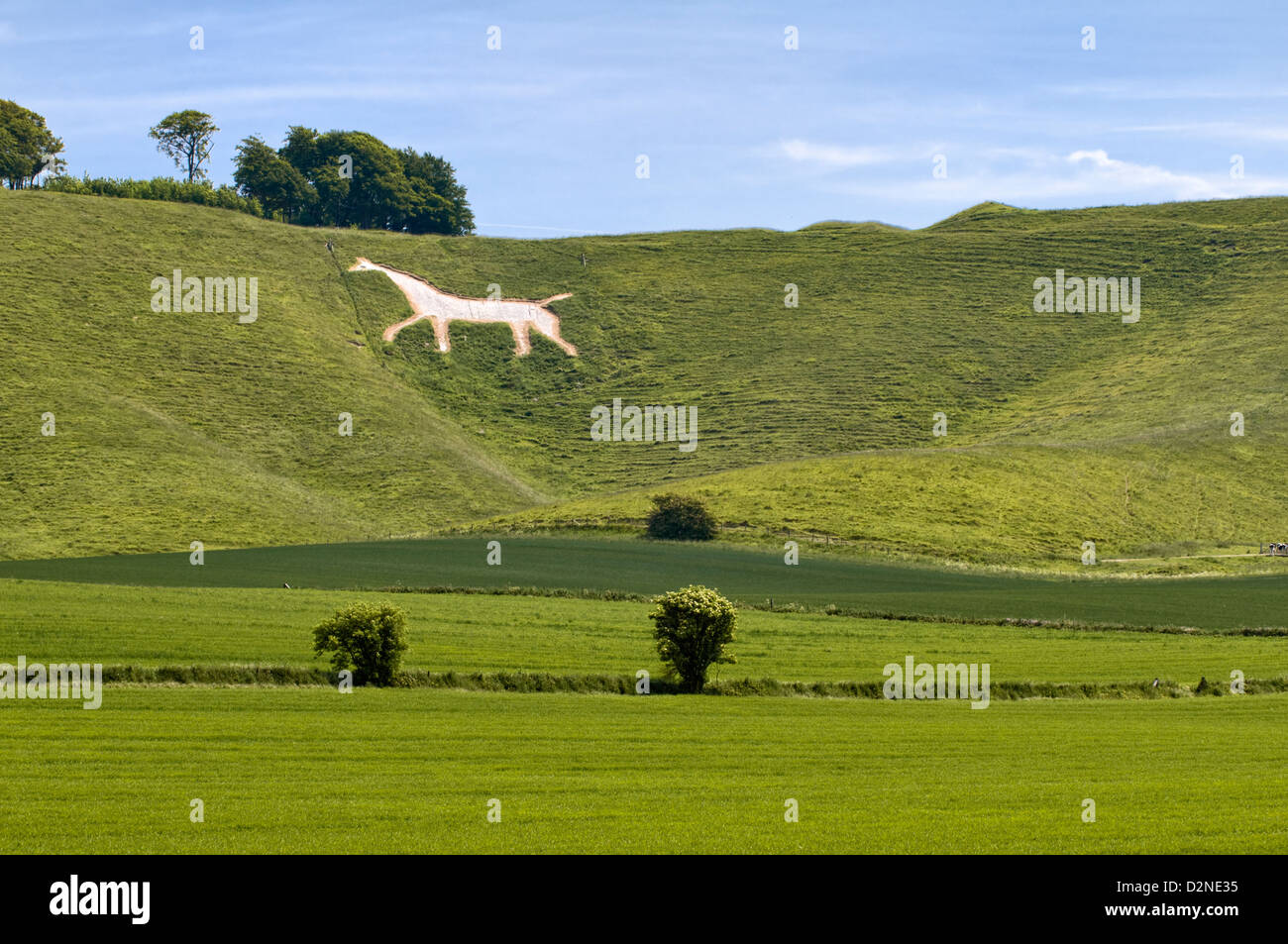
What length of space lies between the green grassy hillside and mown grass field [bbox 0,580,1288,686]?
2595cm

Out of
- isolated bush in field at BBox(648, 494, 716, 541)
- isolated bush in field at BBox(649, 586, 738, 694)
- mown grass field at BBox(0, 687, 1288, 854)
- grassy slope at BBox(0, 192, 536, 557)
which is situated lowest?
mown grass field at BBox(0, 687, 1288, 854)

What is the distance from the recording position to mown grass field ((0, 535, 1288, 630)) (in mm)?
52031

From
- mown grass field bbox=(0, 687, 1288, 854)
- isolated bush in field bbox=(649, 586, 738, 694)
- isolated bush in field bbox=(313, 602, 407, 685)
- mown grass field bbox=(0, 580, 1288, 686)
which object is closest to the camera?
mown grass field bbox=(0, 687, 1288, 854)

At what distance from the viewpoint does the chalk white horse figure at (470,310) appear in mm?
139750

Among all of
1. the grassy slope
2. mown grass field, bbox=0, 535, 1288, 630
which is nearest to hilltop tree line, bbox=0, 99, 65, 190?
the grassy slope

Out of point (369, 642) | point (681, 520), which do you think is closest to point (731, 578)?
point (681, 520)

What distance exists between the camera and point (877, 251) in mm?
162375

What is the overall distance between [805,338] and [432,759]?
117721 millimetres

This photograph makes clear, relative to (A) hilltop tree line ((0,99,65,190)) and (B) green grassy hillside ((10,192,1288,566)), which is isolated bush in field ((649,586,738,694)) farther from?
(A) hilltop tree line ((0,99,65,190))

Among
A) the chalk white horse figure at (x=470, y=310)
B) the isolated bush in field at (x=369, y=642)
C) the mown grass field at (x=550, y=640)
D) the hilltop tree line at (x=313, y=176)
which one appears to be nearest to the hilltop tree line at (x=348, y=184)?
the hilltop tree line at (x=313, y=176)

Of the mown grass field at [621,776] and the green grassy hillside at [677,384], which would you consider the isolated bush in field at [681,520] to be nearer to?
the green grassy hillside at [677,384]

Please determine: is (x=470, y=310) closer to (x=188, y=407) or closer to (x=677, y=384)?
(x=677, y=384)
